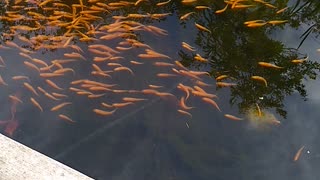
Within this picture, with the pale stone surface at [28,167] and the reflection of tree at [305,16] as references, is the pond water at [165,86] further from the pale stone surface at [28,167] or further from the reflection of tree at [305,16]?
the pale stone surface at [28,167]

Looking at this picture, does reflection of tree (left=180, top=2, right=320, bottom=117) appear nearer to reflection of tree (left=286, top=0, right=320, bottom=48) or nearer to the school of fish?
the school of fish

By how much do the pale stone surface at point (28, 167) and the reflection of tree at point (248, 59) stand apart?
5.32 ft

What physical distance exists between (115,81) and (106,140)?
694 mm

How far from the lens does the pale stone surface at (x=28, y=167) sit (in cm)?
285

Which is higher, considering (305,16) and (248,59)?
(305,16)

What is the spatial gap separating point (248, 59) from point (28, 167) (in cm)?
226

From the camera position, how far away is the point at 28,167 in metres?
2.91

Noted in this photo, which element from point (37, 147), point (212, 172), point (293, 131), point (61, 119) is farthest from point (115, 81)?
point (293, 131)

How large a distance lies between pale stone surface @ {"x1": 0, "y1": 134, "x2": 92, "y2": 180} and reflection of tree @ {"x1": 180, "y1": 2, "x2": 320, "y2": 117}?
63.8 inches

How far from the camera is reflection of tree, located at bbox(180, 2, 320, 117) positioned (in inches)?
156

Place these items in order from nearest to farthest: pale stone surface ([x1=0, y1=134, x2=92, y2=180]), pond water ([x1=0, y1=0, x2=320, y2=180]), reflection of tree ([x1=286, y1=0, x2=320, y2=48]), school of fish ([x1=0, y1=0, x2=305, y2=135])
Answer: pale stone surface ([x1=0, y1=134, x2=92, y2=180]) → pond water ([x1=0, y1=0, x2=320, y2=180]) → school of fish ([x1=0, y1=0, x2=305, y2=135]) → reflection of tree ([x1=286, y1=0, x2=320, y2=48])

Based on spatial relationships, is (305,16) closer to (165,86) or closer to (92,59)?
(165,86)

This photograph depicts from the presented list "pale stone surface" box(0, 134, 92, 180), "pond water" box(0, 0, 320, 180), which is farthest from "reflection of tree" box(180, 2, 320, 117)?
"pale stone surface" box(0, 134, 92, 180)

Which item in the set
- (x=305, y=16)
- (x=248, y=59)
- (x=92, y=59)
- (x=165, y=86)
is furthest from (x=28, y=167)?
(x=305, y=16)
